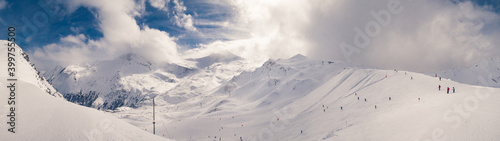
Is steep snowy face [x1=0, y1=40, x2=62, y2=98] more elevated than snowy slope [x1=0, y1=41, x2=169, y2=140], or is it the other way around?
steep snowy face [x1=0, y1=40, x2=62, y2=98]

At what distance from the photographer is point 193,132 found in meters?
104

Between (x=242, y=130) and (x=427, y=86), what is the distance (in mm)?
62982

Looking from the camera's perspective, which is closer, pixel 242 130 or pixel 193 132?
pixel 242 130

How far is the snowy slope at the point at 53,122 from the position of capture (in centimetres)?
1317

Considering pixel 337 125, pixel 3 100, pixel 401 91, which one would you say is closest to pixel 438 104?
pixel 337 125

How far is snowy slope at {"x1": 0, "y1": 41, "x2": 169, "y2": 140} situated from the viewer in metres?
13.2

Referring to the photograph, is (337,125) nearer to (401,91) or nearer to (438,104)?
(438,104)

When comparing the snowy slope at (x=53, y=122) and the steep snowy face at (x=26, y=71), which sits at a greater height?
the steep snowy face at (x=26, y=71)

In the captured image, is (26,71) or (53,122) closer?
(53,122)

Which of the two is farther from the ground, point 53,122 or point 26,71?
point 26,71

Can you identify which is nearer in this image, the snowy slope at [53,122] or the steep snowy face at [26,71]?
the snowy slope at [53,122]

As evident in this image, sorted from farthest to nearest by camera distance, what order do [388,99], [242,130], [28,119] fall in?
[242,130] → [388,99] → [28,119]

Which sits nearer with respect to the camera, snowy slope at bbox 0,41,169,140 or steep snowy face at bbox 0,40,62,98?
snowy slope at bbox 0,41,169,140

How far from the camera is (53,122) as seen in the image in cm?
1434
